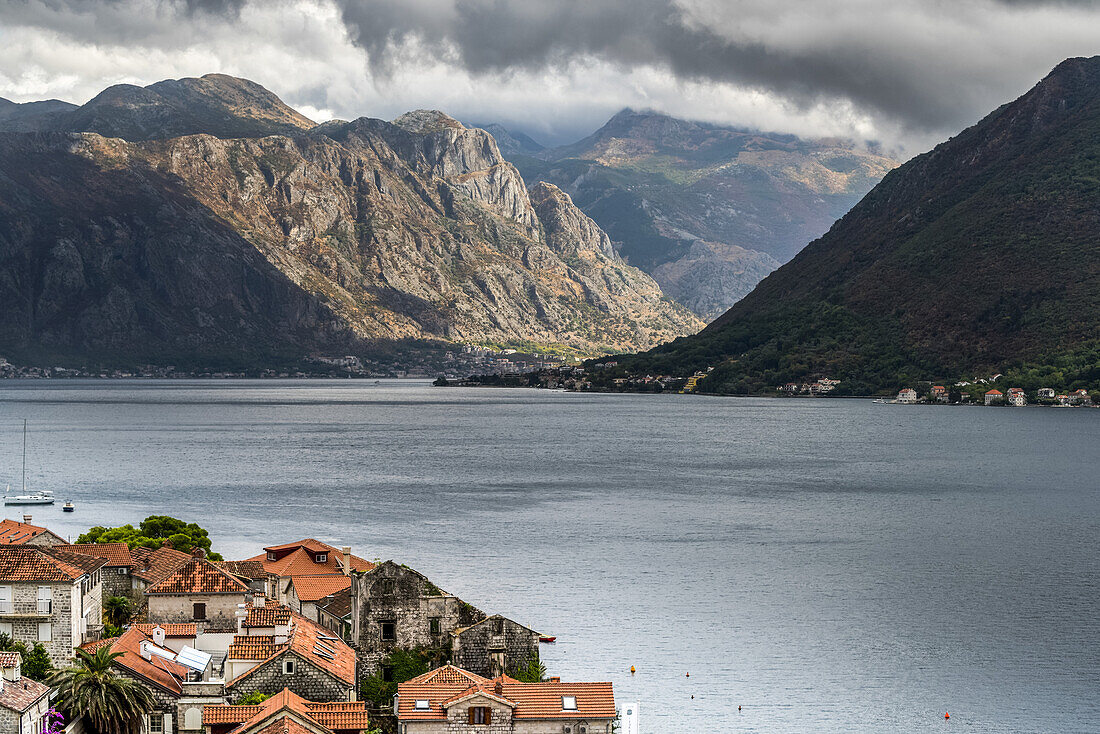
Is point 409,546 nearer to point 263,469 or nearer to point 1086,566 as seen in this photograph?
point 1086,566

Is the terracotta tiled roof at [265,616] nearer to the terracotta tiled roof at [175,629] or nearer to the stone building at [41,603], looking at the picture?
the terracotta tiled roof at [175,629]

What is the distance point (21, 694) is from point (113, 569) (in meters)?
21.7

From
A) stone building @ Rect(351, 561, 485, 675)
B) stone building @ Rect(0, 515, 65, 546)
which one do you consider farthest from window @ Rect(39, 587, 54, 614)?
stone building @ Rect(0, 515, 65, 546)

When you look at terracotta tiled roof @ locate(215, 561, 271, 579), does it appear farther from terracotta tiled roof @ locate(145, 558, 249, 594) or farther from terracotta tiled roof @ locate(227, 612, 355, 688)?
terracotta tiled roof @ locate(227, 612, 355, 688)

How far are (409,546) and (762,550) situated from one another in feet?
92.0

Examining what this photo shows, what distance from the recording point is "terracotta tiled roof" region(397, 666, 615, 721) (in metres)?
37.7

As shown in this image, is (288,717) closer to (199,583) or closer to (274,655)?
(274,655)

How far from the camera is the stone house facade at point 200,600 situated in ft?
165

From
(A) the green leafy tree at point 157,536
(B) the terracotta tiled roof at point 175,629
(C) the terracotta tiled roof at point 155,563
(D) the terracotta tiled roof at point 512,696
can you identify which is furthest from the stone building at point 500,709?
(A) the green leafy tree at point 157,536

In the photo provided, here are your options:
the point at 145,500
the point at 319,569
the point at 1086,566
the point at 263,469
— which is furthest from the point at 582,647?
the point at 263,469

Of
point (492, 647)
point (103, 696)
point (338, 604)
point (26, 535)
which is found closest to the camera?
point (103, 696)

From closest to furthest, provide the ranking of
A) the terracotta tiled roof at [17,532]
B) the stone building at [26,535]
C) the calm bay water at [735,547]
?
the calm bay water at [735,547] → the terracotta tiled roof at [17,532] → the stone building at [26,535]

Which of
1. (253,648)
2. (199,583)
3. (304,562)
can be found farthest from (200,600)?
(304,562)

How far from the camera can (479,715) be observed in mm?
37281
